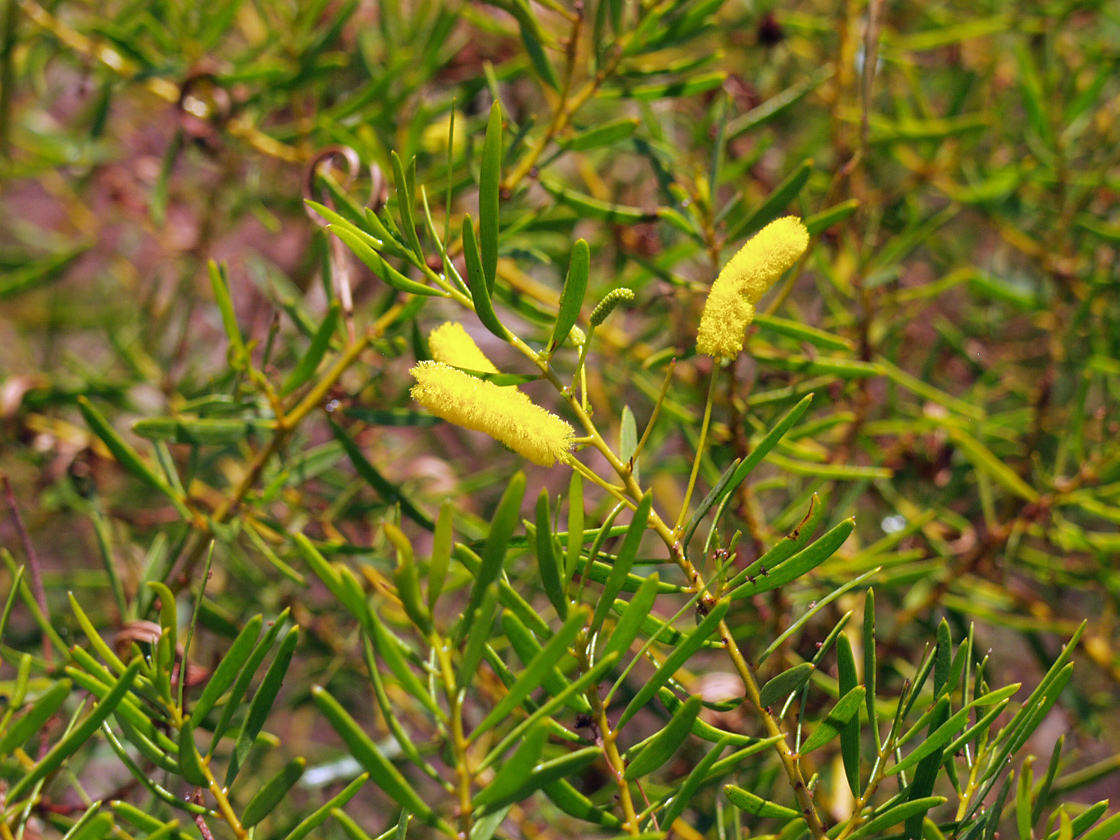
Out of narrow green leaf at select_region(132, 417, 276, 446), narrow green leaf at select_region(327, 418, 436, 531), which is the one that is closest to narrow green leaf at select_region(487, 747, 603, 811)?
narrow green leaf at select_region(327, 418, 436, 531)

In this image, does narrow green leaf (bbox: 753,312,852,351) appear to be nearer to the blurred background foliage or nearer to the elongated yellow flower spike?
the blurred background foliage

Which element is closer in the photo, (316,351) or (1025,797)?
(1025,797)

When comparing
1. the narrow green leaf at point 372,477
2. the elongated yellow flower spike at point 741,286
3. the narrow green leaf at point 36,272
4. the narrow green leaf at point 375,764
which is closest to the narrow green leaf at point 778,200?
the elongated yellow flower spike at point 741,286

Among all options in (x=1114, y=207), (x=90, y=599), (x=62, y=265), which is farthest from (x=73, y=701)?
(x=1114, y=207)

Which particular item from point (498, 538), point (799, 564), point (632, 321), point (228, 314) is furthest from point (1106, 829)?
point (632, 321)

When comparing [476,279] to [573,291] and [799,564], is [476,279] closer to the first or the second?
[573,291]

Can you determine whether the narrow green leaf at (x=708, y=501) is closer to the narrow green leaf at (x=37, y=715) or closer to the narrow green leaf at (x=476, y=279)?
the narrow green leaf at (x=476, y=279)
